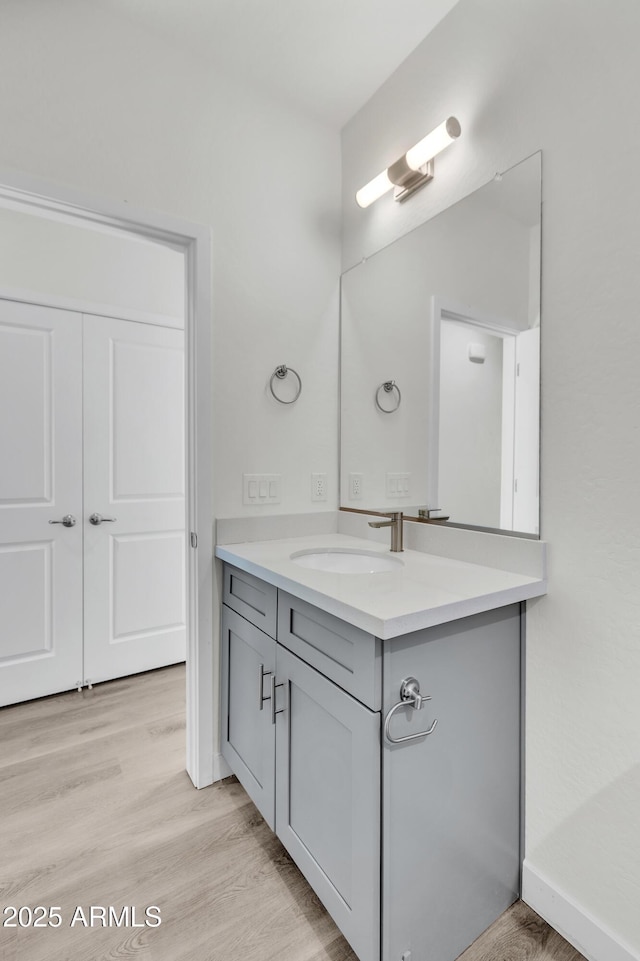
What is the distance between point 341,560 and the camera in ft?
5.67

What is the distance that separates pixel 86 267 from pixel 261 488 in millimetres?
1626

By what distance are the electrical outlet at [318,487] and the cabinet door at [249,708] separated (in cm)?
58

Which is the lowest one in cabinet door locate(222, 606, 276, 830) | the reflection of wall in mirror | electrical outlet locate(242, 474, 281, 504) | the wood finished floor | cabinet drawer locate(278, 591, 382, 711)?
the wood finished floor

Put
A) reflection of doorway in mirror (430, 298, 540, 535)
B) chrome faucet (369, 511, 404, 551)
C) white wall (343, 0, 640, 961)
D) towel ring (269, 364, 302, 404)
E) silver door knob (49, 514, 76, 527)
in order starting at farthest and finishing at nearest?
silver door knob (49, 514, 76, 527) → towel ring (269, 364, 302, 404) → chrome faucet (369, 511, 404, 551) → reflection of doorway in mirror (430, 298, 540, 535) → white wall (343, 0, 640, 961)

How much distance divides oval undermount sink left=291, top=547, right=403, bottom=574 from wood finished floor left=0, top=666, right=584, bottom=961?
853mm

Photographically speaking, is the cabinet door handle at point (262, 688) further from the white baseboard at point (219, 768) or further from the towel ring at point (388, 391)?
the towel ring at point (388, 391)

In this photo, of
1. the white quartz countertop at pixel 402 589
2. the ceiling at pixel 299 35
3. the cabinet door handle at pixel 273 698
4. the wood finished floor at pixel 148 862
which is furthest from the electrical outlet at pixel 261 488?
the ceiling at pixel 299 35

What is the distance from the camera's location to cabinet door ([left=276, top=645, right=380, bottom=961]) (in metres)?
0.99

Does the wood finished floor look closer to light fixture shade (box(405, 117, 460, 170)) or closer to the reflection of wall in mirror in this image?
the reflection of wall in mirror

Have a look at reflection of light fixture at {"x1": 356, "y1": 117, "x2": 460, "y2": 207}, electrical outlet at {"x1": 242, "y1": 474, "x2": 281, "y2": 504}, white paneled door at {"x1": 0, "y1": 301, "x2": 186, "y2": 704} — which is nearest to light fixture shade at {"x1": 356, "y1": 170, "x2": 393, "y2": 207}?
reflection of light fixture at {"x1": 356, "y1": 117, "x2": 460, "y2": 207}

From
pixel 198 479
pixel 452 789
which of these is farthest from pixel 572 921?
pixel 198 479

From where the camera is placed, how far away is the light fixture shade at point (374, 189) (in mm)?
1692

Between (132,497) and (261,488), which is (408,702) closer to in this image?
(261,488)

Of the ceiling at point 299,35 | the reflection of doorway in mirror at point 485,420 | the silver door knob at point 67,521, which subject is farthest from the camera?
the silver door knob at point 67,521
